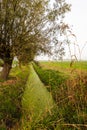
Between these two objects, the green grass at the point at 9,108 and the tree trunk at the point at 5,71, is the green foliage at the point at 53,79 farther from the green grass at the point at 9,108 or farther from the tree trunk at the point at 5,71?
the tree trunk at the point at 5,71

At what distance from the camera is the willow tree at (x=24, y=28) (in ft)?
102

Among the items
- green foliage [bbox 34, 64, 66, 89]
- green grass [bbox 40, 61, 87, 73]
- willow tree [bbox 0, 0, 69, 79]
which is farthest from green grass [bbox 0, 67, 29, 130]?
willow tree [bbox 0, 0, 69, 79]

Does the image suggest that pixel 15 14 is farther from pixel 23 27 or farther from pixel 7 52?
pixel 7 52

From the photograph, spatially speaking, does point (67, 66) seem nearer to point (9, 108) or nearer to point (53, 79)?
point (53, 79)

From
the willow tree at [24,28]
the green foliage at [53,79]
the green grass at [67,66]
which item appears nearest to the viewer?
the green grass at [67,66]

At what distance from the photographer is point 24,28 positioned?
32.1 meters

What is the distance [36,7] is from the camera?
31.6 m

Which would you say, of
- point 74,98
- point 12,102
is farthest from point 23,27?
point 74,98

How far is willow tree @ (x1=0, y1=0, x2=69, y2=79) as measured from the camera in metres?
31.0

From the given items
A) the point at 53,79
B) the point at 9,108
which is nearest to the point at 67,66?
the point at 53,79

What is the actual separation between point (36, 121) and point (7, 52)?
23.5 m

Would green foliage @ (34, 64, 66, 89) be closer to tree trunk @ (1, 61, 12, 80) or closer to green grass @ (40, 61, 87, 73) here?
green grass @ (40, 61, 87, 73)

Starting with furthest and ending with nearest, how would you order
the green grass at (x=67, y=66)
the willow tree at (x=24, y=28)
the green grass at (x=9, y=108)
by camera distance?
the willow tree at (x=24, y=28)
the green grass at (x=9, y=108)
the green grass at (x=67, y=66)

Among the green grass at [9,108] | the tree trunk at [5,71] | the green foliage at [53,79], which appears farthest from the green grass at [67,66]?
the tree trunk at [5,71]
